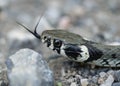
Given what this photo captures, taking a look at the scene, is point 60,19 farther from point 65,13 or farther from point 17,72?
point 17,72

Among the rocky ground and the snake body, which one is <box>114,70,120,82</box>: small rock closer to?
the snake body

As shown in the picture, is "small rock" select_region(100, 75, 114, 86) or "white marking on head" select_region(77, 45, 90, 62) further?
"white marking on head" select_region(77, 45, 90, 62)

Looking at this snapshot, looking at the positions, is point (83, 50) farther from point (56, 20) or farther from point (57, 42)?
point (56, 20)

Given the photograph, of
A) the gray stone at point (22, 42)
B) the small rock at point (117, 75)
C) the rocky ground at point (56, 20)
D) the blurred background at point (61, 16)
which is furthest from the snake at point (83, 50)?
the blurred background at point (61, 16)

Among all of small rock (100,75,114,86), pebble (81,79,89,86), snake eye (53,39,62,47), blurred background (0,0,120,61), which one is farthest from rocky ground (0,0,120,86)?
small rock (100,75,114,86)

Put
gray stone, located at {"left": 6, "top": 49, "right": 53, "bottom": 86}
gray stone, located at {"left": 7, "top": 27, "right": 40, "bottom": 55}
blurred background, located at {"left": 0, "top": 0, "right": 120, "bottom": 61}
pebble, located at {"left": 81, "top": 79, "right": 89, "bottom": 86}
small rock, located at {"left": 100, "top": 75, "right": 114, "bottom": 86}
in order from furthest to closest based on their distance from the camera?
blurred background, located at {"left": 0, "top": 0, "right": 120, "bottom": 61}, gray stone, located at {"left": 7, "top": 27, "right": 40, "bottom": 55}, pebble, located at {"left": 81, "top": 79, "right": 89, "bottom": 86}, small rock, located at {"left": 100, "top": 75, "right": 114, "bottom": 86}, gray stone, located at {"left": 6, "top": 49, "right": 53, "bottom": 86}

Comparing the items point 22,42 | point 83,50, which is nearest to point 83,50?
point 83,50
